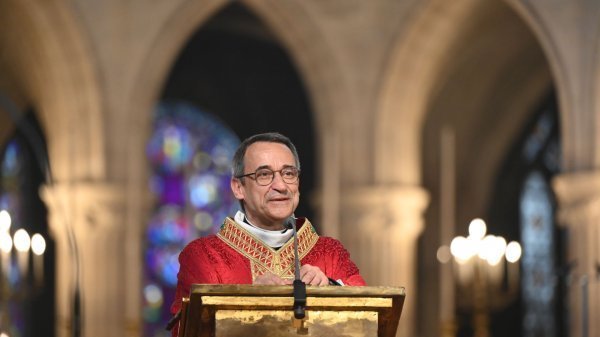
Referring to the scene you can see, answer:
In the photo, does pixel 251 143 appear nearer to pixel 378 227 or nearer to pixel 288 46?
pixel 378 227

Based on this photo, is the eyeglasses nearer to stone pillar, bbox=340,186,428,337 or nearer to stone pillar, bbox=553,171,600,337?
stone pillar, bbox=553,171,600,337

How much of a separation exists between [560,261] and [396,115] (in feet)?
21.2

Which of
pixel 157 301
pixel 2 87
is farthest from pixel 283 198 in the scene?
pixel 157 301

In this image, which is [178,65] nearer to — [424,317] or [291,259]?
[424,317]

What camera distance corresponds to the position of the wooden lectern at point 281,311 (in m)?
3.82

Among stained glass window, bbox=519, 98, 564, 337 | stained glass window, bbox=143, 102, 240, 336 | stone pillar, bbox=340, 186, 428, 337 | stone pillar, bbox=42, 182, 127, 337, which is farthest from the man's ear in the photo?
stained glass window, bbox=519, 98, 564, 337

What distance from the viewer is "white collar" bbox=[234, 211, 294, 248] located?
4.36 m

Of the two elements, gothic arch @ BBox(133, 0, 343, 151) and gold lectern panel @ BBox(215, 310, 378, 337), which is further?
→ gothic arch @ BBox(133, 0, 343, 151)

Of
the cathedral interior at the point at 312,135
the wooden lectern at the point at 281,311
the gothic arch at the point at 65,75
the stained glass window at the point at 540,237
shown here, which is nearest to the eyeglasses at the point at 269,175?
the wooden lectern at the point at 281,311

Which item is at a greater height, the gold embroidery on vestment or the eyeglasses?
the eyeglasses

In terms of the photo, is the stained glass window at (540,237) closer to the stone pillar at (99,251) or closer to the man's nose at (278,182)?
the stone pillar at (99,251)

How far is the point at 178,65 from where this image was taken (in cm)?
2011

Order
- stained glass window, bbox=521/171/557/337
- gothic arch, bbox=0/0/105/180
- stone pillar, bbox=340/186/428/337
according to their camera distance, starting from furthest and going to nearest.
→ 1. stained glass window, bbox=521/171/557/337
2. stone pillar, bbox=340/186/428/337
3. gothic arch, bbox=0/0/105/180

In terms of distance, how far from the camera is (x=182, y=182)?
816 inches
